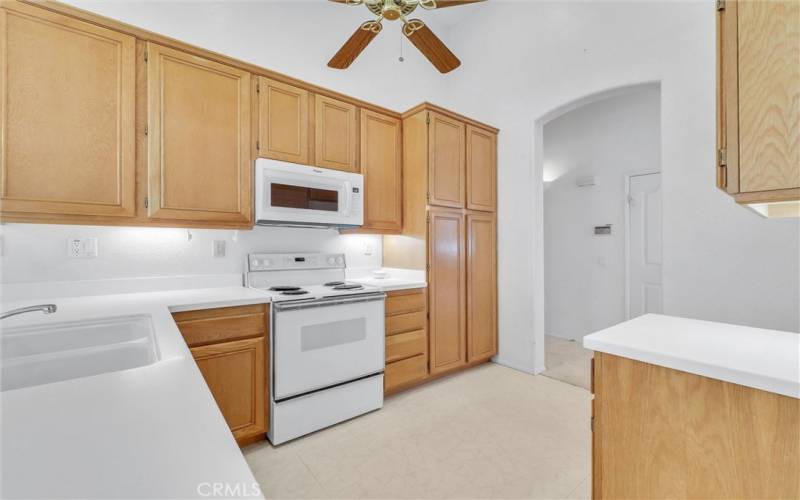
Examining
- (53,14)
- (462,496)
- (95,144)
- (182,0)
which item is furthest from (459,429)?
(182,0)

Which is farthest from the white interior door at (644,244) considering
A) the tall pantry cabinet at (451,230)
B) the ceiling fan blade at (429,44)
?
the ceiling fan blade at (429,44)

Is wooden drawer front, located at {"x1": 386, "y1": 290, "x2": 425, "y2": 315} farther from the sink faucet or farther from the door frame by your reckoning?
the door frame

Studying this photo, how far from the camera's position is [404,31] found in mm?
2131

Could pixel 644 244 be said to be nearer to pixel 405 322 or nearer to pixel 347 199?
pixel 405 322

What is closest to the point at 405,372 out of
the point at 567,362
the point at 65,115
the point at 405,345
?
the point at 405,345

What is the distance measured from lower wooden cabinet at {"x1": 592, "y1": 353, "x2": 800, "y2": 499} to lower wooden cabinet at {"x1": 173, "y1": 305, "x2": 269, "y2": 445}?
1.74 m

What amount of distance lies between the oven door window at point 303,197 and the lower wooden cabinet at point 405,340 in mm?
825

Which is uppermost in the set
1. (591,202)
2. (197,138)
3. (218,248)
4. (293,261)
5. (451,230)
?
(197,138)

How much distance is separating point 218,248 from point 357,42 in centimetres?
168

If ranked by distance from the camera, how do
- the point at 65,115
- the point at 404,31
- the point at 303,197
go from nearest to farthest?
the point at 65,115 → the point at 404,31 → the point at 303,197

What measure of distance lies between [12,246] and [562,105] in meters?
3.86

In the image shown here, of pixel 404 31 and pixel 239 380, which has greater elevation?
pixel 404 31

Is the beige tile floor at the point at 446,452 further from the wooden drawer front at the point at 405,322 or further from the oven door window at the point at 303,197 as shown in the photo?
the oven door window at the point at 303,197

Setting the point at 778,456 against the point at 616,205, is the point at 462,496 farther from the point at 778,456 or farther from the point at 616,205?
the point at 616,205
